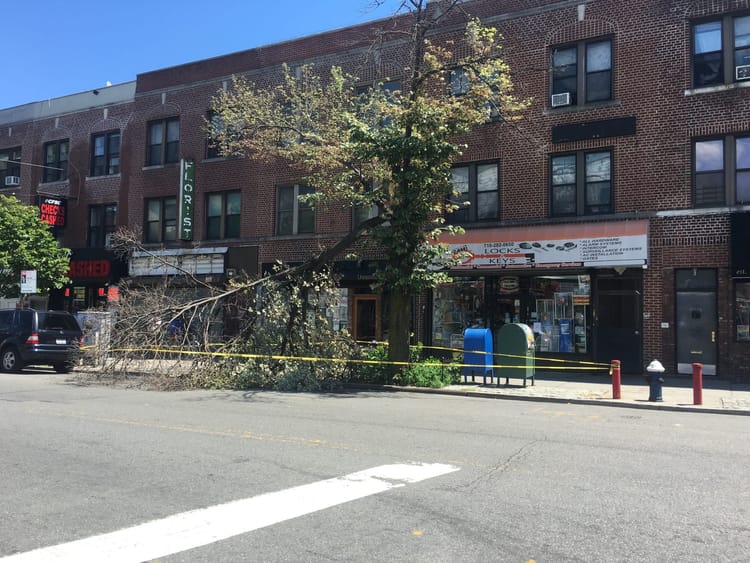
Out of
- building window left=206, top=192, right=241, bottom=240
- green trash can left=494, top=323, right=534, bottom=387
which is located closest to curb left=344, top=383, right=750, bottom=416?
green trash can left=494, top=323, right=534, bottom=387

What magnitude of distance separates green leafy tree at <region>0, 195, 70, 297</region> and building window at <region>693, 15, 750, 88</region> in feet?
76.2

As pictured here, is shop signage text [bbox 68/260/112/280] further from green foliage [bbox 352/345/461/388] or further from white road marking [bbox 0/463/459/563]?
white road marking [bbox 0/463/459/563]

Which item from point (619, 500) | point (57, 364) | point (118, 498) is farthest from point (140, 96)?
point (619, 500)

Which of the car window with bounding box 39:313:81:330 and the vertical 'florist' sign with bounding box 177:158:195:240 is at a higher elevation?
the vertical 'florist' sign with bounding box 177:158:195:240

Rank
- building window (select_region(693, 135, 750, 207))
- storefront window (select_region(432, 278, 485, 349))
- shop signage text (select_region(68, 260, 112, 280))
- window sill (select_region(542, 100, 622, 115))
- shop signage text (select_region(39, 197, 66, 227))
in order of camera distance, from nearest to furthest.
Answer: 1. building window (select_region(693, 135, 750, 207))
2. window sill (select_region(542, 100, 622, 115))
3. storefront window (select_region(432, 278, 485, 349))
4. shop signage text (select_region(68, 260, 112, 280))
5. shop signage text (select_region(39, 197, 66, 227))

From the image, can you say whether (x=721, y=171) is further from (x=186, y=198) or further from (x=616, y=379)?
(x=186, y=198)

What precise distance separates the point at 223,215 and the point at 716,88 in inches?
695

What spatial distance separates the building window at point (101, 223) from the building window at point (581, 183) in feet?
64.3

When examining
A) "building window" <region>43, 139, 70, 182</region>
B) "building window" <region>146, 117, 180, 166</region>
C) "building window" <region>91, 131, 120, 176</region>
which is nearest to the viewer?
"building window" <region>146, 117, 180, 166</region>

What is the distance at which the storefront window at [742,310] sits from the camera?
609 inches

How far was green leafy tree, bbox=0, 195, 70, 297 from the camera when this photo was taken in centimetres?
→ 2300

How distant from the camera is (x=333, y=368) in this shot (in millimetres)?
15305

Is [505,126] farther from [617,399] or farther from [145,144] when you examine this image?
[145,144]

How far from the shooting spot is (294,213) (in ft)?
75.8
